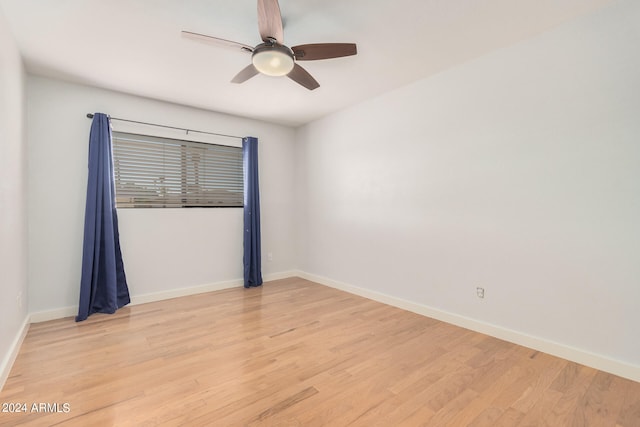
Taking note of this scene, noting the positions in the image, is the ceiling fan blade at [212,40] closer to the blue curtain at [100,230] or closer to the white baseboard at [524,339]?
the blue curtain at [100,230]

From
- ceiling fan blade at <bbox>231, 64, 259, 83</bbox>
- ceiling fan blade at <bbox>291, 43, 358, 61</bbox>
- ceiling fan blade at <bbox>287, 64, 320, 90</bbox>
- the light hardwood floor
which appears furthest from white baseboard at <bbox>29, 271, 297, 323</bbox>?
ceiling fan blade at <bbox>291, 43, 358, 61</bbox>

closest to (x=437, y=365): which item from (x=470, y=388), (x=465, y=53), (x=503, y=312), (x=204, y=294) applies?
(x=470, y=388)

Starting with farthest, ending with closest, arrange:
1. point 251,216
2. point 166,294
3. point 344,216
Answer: point 251,216
point 344,216
point 166,294

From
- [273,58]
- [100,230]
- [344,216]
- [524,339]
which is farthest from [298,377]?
[100,230]

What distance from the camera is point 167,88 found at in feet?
11.2

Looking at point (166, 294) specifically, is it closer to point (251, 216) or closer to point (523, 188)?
point (251, 216)

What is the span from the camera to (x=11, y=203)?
233 centimetres

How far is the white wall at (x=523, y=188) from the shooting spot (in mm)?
2084

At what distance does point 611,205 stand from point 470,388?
1.62 metres

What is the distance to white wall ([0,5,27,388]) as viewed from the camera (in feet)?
6.78

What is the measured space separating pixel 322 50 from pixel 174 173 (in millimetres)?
2716

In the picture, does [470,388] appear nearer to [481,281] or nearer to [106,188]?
[481,281]

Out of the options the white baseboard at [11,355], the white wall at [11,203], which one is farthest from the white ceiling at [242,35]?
the white baseboard at [11,355]

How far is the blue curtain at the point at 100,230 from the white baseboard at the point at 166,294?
252 mm
